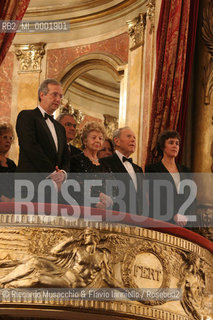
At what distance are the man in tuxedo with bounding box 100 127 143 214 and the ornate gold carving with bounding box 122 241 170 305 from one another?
0.46 metres

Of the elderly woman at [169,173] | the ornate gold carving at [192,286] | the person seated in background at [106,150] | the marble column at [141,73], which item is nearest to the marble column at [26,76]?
the marble column at [141,73]

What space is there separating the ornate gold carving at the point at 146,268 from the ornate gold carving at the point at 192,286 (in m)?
0.16

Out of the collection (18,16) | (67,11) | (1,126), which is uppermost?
(67,11)

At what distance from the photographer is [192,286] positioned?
440cm

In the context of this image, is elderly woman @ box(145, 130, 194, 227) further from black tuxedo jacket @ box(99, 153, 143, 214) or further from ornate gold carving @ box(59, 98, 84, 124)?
ornate gold carving @ box(59, 98, 84, 124)

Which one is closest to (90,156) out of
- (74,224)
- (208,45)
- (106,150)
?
(74,224)

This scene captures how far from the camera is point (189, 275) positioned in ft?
14.4

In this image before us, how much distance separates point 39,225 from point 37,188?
1.04 ft

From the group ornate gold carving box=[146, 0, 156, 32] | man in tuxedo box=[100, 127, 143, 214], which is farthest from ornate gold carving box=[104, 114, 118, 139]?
man in tuxedo box=[100, 127, 143, 214]

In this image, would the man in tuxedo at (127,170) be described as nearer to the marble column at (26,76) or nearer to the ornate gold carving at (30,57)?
the marble column at (26,76)

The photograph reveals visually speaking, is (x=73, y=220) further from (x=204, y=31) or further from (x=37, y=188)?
(x=204, y=31)

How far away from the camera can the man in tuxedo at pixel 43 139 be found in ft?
14.0

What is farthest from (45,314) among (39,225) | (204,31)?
(204,31)

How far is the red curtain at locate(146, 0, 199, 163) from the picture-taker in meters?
5.76
